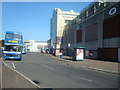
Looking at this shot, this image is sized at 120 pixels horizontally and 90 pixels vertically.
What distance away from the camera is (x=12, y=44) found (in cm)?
2330

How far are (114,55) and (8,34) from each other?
18.1 meters

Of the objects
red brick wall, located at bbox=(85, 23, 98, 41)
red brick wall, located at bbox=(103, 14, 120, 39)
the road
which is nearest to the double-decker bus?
the road

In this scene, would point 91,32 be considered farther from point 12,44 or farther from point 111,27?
point 12,44

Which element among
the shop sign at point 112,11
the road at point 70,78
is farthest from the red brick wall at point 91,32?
the road at point 70,78

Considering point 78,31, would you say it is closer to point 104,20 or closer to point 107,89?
point 104,20

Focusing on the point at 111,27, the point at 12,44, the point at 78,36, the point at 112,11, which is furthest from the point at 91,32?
the point at 12,44

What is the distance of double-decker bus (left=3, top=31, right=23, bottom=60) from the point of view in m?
23.1

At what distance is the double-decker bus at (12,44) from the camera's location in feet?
75.8

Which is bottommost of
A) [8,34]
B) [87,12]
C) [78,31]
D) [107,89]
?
A: [107,89]

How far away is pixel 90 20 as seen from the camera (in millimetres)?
37844

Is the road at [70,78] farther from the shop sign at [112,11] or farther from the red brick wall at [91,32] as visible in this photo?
the red brick wall at [91,32]

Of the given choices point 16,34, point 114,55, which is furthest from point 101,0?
point 16,34

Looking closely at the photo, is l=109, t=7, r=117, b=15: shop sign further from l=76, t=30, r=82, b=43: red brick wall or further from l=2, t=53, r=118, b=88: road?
l=76, t=30, r=82, b=43: red brick wall

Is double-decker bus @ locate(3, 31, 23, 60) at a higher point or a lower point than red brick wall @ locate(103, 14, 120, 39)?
lower
